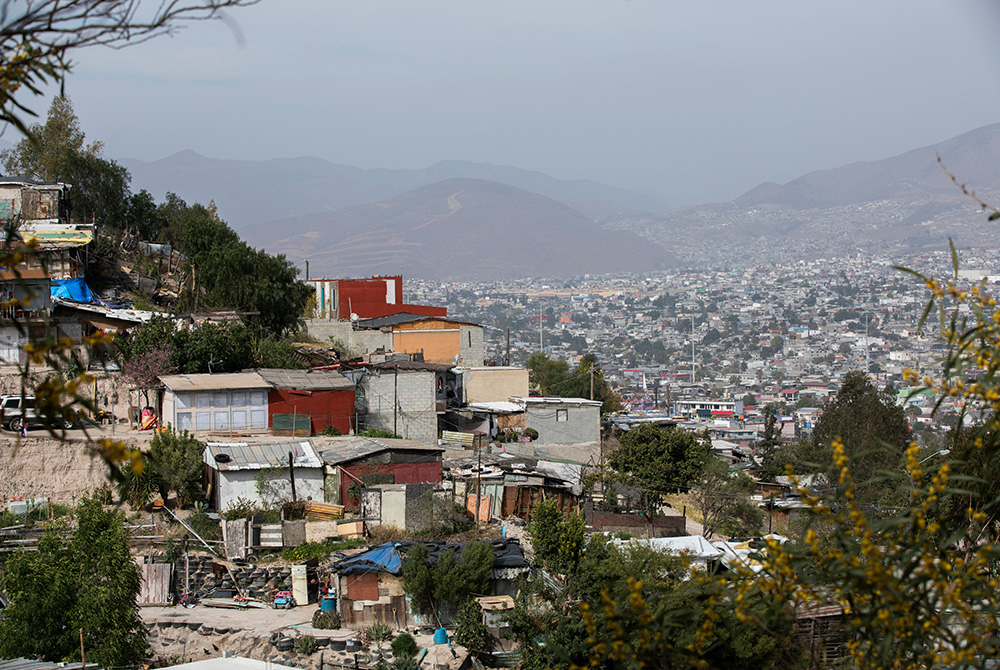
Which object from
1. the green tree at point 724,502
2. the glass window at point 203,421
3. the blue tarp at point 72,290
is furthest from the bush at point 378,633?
the blue tarp at point 72,290

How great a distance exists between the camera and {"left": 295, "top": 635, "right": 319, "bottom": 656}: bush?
1160 centimetres

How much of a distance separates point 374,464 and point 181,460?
333 centimetres

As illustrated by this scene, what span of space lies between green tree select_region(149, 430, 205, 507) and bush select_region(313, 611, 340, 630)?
12.4 feet

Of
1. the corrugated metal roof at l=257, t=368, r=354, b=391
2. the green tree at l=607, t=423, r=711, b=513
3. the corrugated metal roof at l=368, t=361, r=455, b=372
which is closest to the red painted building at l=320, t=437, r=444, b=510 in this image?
the corrugated metal roof at l=257, t=368, r=354, b=391

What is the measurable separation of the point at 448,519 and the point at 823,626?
6.65 m

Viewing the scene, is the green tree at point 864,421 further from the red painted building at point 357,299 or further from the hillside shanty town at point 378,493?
the red painted building at point 357,299

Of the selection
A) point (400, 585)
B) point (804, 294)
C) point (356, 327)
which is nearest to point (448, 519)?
point (400, 585)

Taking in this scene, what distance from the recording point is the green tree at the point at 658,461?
68.4ft

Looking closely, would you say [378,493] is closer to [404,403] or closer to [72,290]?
[404,403]

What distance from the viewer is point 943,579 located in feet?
9.61

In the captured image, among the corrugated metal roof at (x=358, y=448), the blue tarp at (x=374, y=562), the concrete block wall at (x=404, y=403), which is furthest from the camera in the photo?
the concrete block wall at (x=404, y=403)

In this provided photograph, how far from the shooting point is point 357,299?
39.8 metres

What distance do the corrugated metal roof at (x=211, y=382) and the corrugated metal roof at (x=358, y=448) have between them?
78.4 inches

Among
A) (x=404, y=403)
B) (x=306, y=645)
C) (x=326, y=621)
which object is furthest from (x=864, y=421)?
(x=306, y=645)
